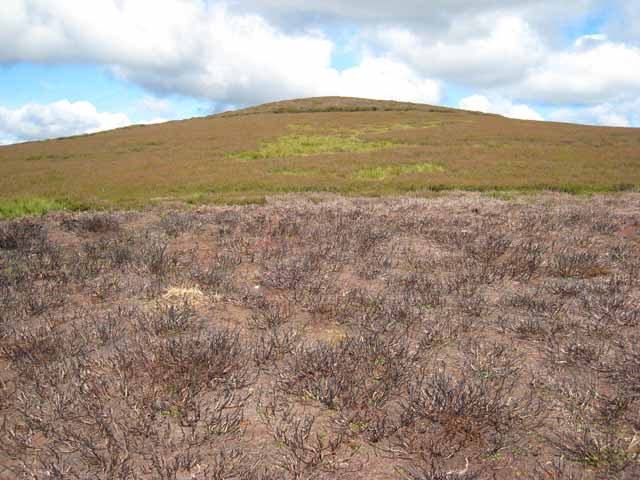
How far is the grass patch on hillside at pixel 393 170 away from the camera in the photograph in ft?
75.8

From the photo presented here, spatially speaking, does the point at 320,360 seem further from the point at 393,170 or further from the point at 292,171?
the point at 292,171

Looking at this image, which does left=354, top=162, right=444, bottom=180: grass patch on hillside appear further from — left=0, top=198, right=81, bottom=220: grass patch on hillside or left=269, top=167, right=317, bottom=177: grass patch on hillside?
left=0, top=198, right=81, bottom=220: grass patch on hillside

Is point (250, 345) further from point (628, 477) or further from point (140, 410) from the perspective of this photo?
point (628, 477)

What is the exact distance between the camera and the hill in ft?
63.5

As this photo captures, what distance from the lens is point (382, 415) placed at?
299 centimetres

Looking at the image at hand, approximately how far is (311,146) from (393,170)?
1355 centimetres

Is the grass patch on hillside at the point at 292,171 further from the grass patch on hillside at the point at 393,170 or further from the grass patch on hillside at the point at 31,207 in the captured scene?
the grass patch on hillside at the point at 31,207

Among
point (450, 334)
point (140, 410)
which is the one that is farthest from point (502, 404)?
point (140, 410)

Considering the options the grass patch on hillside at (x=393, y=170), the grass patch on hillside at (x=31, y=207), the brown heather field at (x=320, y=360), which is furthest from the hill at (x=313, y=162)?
the brown heather field at (x=320, y=360)

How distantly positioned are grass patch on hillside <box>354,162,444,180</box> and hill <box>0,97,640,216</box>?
0.20ft

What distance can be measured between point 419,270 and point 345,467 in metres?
4.22

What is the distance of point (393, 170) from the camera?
2453 cm

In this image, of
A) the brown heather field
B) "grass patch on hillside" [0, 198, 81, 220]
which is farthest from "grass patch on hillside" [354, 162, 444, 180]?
the brown heather field

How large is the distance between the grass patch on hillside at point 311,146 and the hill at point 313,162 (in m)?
0.09
